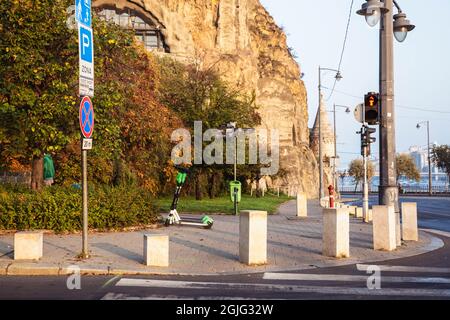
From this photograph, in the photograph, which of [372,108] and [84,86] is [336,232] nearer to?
[372,108]

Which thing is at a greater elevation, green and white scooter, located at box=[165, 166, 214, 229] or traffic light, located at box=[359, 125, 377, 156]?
traffic light, located at box=[359, 125, 377, 156]

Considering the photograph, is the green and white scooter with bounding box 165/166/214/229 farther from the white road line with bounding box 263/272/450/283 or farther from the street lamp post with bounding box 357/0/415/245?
the white road line with bounding box 263/272/450/283

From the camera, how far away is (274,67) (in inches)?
2623

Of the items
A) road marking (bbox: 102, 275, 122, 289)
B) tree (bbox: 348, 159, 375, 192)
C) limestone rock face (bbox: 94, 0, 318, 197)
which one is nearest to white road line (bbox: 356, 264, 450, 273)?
road marking (bbox: 102, 275, 122, 289)

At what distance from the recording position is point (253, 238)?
9688 mm

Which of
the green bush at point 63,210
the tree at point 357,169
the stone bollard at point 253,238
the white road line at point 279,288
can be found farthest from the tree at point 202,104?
the tree at point 357,169

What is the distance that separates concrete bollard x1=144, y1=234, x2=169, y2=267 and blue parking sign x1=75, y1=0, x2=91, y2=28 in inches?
158

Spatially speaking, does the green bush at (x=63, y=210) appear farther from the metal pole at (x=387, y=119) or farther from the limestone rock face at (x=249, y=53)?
the limestone rock face at (x=249, y=53)

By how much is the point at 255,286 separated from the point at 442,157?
3011 inches

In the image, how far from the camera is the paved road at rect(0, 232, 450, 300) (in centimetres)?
697

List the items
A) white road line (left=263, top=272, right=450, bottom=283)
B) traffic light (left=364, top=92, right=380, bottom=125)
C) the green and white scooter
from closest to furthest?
1. white road line (left=263, top=272, right=450, bottom=283)
2. traffic light (left=364, top=92, right=380, bottom=125)
3. the green and white scooter

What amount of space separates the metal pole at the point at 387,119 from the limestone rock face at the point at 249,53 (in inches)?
1124
